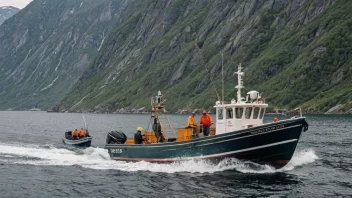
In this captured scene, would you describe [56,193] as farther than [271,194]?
Yes

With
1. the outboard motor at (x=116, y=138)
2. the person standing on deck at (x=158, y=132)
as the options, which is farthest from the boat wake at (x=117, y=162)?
the person standing on deck at (x=158, y=132)

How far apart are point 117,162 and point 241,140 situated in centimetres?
1501

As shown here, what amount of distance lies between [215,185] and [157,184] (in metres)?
4.54

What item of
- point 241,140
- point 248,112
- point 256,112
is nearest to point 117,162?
point 241,140

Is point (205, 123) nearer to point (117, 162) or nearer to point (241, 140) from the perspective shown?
point (241, 140)

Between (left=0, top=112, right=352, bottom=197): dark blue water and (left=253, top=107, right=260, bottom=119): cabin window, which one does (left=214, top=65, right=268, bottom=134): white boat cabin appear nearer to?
(left=253, top=107, right=260, bottom=119): cabin window

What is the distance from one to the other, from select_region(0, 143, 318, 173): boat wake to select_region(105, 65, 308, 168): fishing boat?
0.58 m

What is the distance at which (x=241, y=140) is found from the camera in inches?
1369

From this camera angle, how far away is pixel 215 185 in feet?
101

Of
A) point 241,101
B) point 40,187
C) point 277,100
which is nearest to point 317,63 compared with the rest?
point 277,100

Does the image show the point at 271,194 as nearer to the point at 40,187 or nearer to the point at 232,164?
the point at 232,164

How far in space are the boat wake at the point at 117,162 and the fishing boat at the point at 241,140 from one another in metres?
0.58

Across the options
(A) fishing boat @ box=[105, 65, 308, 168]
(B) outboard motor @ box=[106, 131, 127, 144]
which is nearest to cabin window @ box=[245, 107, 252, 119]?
(A) fishing boat @ box=[105, 65, 308, 168]

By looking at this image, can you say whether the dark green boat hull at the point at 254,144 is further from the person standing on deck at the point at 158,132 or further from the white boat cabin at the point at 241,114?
the person standing on deck at the point at 158,132
